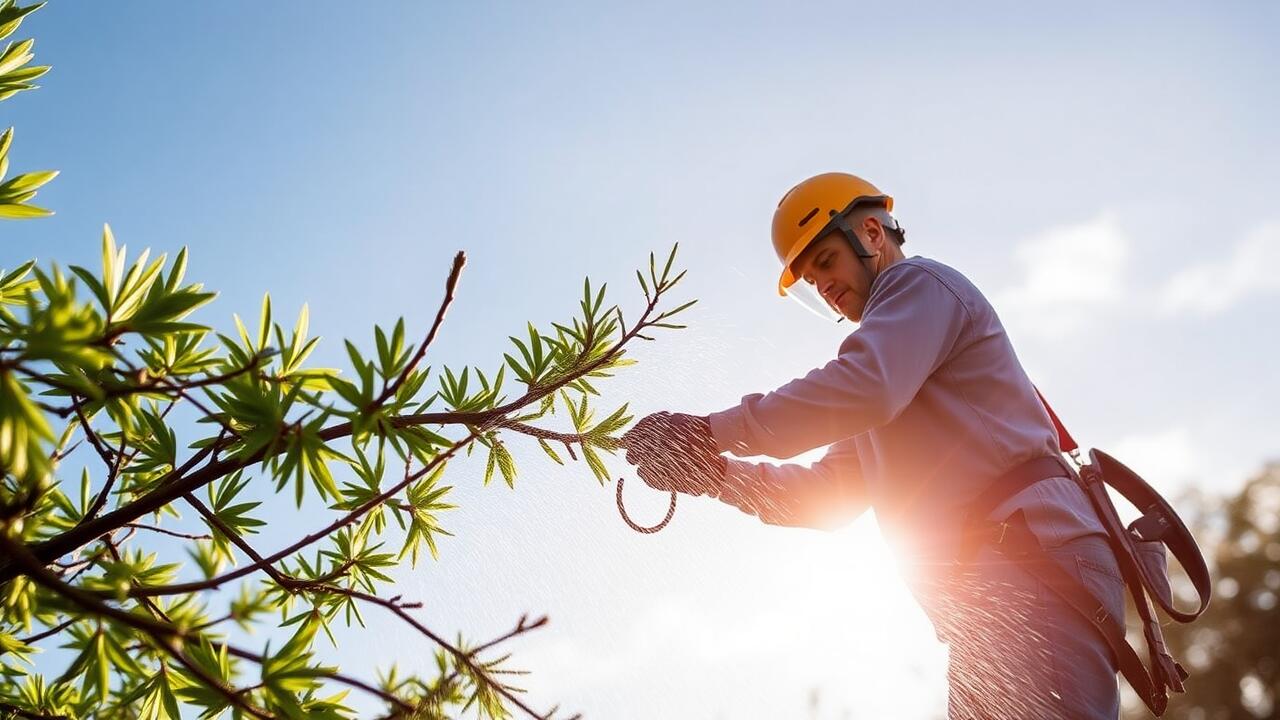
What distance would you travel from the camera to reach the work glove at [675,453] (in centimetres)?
252

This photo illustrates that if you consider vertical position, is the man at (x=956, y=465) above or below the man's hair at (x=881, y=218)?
below

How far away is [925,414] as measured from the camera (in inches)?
111

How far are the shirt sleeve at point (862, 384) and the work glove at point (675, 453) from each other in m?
0.08

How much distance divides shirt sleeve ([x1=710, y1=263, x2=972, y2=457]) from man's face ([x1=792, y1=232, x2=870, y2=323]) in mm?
593

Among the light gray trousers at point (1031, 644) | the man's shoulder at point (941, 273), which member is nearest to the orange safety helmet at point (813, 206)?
the man's shoulder at point (941, 273)

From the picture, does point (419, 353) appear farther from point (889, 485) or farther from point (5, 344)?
point (889, 485)

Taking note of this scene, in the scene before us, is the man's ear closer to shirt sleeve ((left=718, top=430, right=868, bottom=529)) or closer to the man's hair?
the man's hair

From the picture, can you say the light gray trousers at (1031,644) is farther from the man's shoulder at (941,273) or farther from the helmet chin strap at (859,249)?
the helmet chin strap at (859,249)

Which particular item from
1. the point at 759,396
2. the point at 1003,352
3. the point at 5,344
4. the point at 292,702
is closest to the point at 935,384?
the point at 1003,352

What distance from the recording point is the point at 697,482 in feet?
9.96

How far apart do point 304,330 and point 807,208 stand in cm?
263

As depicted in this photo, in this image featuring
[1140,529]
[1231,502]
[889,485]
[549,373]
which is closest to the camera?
[549,373]

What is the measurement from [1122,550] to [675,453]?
4.69ft

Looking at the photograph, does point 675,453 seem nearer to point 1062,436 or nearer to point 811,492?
point 811,492
